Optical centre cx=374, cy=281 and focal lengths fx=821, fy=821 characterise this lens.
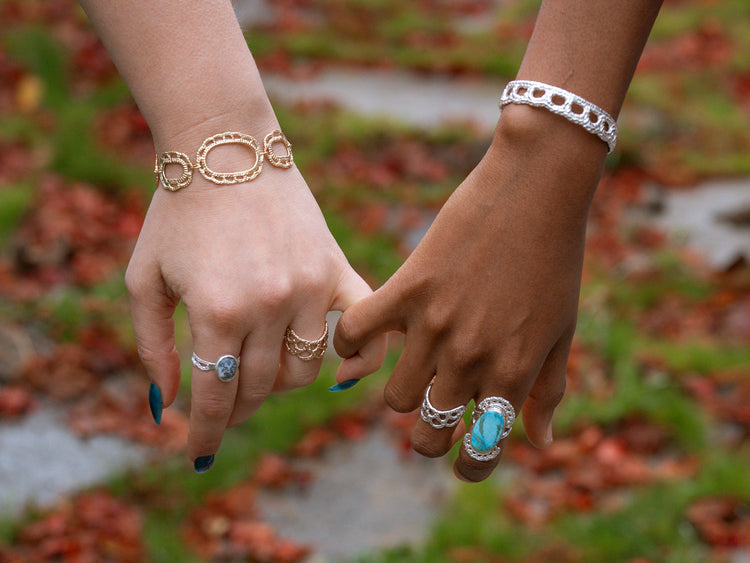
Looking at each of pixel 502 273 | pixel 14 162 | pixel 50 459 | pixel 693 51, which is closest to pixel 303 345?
pixel 502 273

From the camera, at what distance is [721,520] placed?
2.98 metres

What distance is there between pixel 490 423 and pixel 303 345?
404mm

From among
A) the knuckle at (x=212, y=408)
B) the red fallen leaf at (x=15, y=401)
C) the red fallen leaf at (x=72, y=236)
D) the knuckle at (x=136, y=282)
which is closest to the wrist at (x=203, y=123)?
the knuckle at (x=136, y=282)

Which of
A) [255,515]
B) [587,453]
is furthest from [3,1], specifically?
[587,453]

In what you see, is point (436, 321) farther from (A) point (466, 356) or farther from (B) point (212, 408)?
(B) point (212, 408)

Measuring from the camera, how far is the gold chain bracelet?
5.09ft

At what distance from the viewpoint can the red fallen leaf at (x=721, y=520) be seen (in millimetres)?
2883

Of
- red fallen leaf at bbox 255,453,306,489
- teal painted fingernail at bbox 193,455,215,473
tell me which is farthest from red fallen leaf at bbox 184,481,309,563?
teal painted fingernail at bbox 193,455,215,473

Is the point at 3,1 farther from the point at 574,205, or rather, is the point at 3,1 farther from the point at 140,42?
the point at 574,205

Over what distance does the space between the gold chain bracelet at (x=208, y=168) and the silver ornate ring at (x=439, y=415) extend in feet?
1.81

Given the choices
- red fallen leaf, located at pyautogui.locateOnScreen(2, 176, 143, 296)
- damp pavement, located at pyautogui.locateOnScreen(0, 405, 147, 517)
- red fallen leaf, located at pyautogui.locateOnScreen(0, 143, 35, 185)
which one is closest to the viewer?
damp pavement, located at pyautogui.locateOnScreen(0, 405, 147, 517)

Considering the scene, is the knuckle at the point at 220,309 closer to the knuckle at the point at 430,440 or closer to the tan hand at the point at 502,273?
the tan hand at the point at 502,273

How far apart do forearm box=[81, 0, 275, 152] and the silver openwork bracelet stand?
53 cm

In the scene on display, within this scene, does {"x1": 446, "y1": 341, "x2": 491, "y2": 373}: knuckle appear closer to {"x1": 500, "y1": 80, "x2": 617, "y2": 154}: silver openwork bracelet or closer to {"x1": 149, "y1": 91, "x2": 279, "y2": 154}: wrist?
{"x1": 500, "y1": 80, "x2": 617, "y2": 154}: silver openwork bracelet
